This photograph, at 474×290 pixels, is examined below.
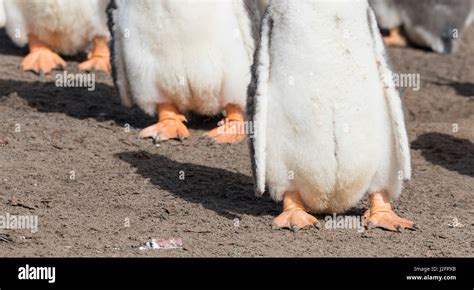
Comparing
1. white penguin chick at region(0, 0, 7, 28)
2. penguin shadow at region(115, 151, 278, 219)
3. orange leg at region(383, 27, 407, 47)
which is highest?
orange leg at region(383, 27, 407, 47)

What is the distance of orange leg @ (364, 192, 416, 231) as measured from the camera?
648 cm

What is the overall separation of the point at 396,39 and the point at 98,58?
418 cm

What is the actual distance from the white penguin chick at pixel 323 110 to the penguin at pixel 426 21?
7.21m

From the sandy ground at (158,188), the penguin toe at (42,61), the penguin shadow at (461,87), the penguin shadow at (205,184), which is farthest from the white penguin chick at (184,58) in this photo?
the penguin shadow at (461,87)

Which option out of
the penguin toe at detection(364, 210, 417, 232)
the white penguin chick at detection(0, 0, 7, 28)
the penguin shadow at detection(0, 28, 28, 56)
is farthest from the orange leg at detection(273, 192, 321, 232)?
the penguin shadow at detection(0, 28, 28, 56)

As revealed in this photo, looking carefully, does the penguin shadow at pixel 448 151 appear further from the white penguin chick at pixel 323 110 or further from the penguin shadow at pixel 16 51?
the penguin shadow at pixel 16 51

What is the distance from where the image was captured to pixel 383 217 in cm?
653

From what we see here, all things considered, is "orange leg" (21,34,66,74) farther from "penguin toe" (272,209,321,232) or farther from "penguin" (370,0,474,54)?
"penguin toe" (272,209,321,232)

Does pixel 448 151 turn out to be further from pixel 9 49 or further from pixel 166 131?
pixel 9 49

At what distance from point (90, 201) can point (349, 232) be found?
1.51 m

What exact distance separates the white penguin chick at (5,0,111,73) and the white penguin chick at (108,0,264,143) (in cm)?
188

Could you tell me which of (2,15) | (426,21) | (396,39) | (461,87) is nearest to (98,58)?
(2,15)

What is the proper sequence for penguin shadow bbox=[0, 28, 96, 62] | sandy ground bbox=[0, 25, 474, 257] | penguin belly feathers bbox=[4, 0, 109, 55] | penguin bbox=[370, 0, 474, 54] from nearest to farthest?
sandy ground bbox=[0, 25, 474, 257]
penguin belly feathers bbox=[4, 0, 109, 55]
penguin shadow bbox=[0, 28, 96, 62]
penguin bbox=[370, 0, 474, 54]

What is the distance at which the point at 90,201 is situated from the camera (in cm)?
698
